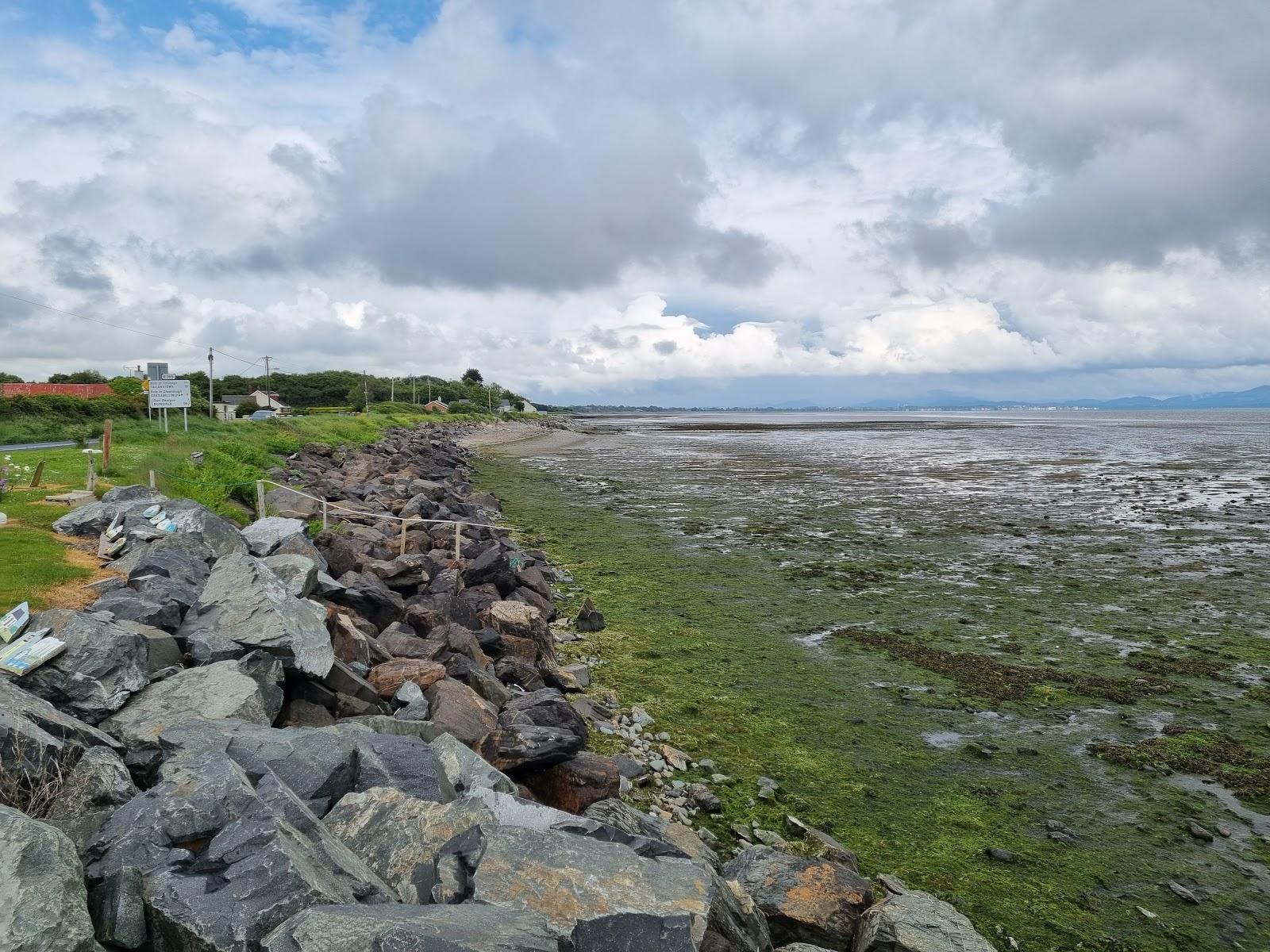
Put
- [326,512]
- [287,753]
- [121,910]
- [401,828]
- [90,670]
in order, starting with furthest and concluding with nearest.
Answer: [326,512], [90,670], [287,753], [401,828], [121,910]

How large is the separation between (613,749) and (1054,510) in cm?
2620

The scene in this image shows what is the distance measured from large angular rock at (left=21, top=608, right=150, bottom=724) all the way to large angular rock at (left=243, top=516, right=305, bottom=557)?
17.7 feet

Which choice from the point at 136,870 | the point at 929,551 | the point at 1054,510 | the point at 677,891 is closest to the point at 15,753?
the point at 136,870

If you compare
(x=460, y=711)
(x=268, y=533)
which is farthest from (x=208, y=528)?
(x=460, y=711)

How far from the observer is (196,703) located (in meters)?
6.65

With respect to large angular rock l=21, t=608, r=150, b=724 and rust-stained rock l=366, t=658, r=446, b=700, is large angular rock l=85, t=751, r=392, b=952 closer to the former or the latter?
large angular rock l=21, t=608, r=150, b=724

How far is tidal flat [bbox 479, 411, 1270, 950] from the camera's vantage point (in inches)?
288

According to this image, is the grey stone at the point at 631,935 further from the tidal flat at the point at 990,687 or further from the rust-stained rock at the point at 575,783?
the tidal flat at the point at 990,687

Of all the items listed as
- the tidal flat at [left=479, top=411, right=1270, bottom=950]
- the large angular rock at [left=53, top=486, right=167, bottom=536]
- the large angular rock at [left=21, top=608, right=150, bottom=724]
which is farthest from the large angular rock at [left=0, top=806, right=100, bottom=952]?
the large angular rock at [left=53, top=486, right=167, bottom=536]

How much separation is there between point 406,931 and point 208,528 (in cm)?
1000

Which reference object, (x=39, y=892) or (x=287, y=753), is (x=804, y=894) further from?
(x=39, y=892)

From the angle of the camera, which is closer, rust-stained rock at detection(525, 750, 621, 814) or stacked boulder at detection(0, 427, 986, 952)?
stacked boulder at detection(0, 427, 986, 952)

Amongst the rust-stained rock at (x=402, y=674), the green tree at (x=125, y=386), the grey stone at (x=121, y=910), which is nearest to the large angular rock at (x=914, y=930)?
the grey stone at (x=121, y=910)

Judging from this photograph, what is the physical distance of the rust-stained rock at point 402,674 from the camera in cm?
889
